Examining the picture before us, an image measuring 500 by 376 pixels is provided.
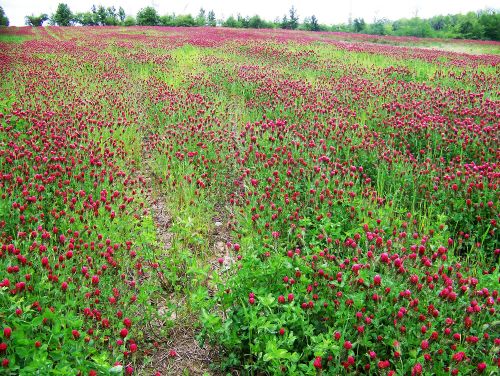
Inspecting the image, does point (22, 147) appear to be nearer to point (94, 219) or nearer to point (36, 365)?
point (94, 219)

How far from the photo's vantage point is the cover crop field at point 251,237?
9.03 ft

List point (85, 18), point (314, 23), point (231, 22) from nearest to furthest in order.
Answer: point (314, 23)
point (231, 22)
point (85, 18)

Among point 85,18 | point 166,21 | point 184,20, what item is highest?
point 85,18

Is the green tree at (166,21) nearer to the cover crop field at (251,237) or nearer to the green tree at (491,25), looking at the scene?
the green tree at (491,25)

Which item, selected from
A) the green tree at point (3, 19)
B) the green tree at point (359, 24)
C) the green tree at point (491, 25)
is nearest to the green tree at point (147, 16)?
the green tree at point (3, 19)

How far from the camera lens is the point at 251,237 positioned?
4.11 m

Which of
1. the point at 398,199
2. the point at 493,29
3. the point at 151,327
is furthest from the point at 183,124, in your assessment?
the point at 493,29

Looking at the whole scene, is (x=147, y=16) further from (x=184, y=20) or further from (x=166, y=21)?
(x=184, y=20)

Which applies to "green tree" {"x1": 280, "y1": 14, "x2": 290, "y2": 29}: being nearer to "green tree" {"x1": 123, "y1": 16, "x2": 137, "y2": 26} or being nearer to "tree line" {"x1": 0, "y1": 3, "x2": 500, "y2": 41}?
"tree line" {"x1": 0, "y1": 3, "x2": 500, "y2": 41}

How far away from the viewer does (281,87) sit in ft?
33.6

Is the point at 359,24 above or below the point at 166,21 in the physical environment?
below

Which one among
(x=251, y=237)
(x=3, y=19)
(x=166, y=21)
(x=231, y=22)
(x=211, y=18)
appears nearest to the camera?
(x=251, y=237)

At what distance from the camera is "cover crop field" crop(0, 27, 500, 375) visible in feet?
9.03

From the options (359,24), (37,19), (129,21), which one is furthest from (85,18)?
(359,24)
